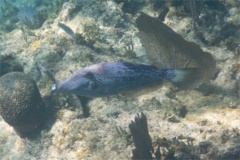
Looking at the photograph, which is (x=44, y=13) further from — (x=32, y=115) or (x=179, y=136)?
(x=179, y=136)

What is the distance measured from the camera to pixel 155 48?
515 cm

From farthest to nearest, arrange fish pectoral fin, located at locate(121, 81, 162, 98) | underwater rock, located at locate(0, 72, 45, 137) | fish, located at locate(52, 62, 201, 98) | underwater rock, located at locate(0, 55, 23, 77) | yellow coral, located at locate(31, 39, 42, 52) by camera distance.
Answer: yellow coral, located at locate(31, 39, 42, 52)
underwater rock, located at locate(0, 55, 23, 77)
underwater rock, located at locate(0, 72, 45, 137)
fish pectoral fin, located at locate(121, 81, 162, 98)
fish, located at locate(52, 62, 201, 98)

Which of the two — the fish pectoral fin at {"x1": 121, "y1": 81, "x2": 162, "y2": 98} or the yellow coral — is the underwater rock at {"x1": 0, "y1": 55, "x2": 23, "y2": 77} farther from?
the fish pectoral fin at {"x1": 121, "y1": 81, "x2": 162, "y2": 98}

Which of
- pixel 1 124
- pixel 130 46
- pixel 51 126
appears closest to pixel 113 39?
pixel 130 46

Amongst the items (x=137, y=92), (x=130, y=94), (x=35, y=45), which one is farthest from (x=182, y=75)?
(x=35, y=45)

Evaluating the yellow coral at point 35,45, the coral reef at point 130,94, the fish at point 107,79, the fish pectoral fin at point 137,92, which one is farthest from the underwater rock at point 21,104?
the fish pectoral fin at point 137,92

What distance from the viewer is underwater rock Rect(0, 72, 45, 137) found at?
5.67 m

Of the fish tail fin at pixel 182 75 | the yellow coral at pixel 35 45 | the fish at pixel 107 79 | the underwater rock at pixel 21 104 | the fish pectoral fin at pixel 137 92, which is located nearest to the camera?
the fish at pixel 107 79

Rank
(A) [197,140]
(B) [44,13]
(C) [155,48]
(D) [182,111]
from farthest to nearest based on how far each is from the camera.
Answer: (B) [44,13] < (C) [155,48] < (D) [182,111] < (A) [197,140]

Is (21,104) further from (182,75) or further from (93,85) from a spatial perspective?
(182,75)

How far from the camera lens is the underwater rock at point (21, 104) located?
18.6 ft

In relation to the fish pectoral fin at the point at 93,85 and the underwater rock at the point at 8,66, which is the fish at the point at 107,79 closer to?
the fish pectoral fin at the point at 93,85

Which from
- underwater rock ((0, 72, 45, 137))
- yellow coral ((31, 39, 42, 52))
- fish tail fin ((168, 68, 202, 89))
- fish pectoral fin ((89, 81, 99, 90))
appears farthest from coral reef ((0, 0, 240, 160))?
fish pectoral fin ((89, 81, 99, 90))

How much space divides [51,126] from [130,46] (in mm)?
3221
